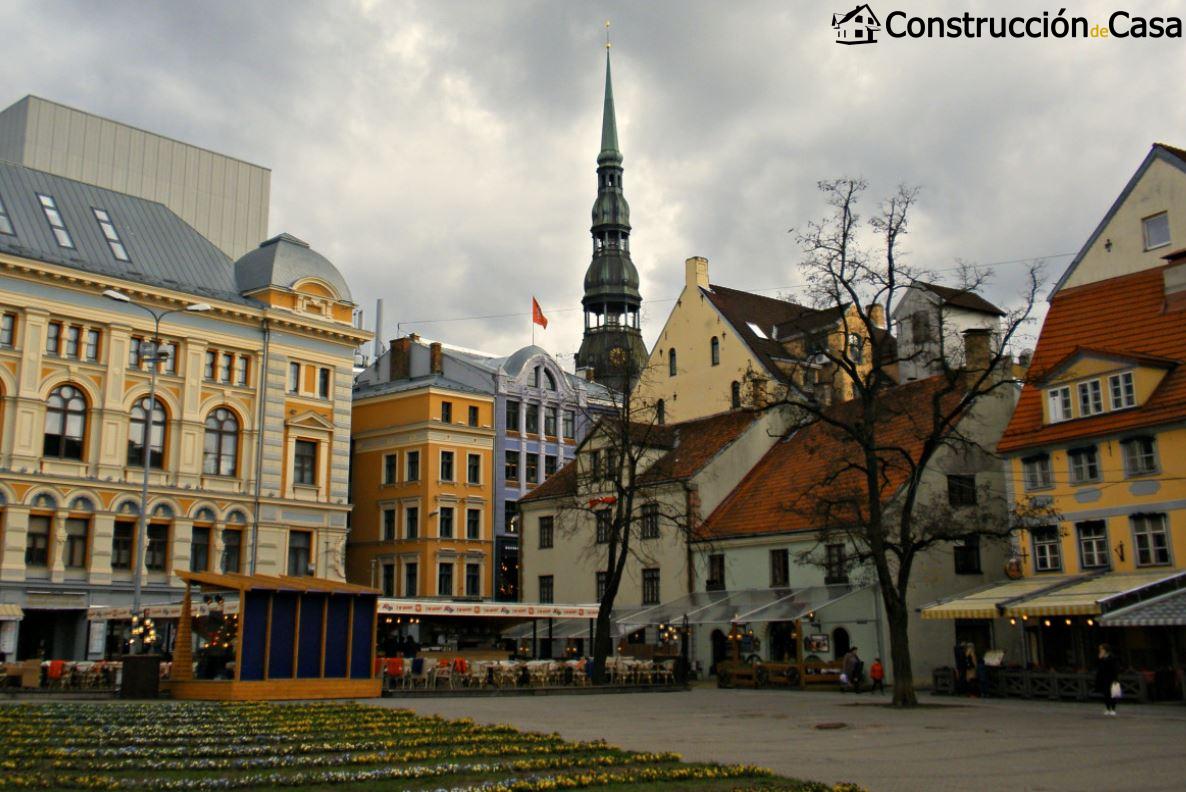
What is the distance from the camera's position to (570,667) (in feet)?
128

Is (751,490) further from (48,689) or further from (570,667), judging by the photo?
(48,689)

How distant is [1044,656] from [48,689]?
29963 mm

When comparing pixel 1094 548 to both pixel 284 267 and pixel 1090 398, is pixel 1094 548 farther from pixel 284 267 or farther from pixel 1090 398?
pixel 284 267

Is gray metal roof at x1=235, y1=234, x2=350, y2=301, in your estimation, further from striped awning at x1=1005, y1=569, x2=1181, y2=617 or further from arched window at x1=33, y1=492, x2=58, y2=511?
striped awning at x1=1005, y1=569, x2=1181, y2=617

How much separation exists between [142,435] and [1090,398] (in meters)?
37.9

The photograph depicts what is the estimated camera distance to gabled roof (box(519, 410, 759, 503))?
4959 centimetres

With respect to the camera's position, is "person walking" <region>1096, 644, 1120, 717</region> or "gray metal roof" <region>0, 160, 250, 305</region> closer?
"person walking" <region>1096, 644, 1120, 717</region>

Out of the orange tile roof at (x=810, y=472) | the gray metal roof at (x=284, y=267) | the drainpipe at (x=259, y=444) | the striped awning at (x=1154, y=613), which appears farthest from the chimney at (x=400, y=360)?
the striped awning at (x=1154, y=613)

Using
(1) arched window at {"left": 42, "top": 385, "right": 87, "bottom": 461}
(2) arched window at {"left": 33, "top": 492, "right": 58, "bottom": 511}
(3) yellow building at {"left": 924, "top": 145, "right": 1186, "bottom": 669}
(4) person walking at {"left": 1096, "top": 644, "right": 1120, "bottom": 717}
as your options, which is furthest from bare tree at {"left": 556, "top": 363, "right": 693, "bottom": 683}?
(2) arched window at {"left": 33, "top": 492, "right": 58, "bottom": 511}

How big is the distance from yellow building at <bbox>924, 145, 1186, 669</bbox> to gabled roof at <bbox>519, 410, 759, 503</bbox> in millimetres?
12061

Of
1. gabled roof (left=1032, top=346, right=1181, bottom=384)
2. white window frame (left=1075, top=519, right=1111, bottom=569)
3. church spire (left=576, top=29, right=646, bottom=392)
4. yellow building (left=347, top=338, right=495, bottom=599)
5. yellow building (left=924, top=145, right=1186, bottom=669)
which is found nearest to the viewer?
yellow building (left=924, top=145, right=1186, bottom=669)

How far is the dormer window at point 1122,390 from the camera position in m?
36.3

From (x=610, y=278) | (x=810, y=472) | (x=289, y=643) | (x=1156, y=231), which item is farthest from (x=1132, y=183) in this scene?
(x=610, y=278)

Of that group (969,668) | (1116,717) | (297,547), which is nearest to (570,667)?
(969,668)
